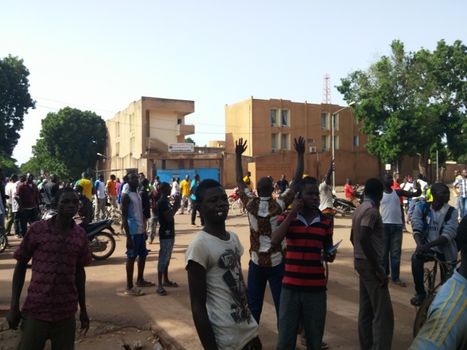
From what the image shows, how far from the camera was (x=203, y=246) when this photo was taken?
8.73 ft

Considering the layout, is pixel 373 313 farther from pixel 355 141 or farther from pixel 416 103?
pixel 355 141

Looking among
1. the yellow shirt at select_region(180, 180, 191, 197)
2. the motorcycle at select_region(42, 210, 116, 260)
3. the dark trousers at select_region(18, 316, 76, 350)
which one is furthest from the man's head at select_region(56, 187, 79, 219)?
the yellow shirt at select_region(180, 180, 191, 197)

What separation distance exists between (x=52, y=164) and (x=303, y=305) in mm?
48849

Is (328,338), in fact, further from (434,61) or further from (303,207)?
(434,61)

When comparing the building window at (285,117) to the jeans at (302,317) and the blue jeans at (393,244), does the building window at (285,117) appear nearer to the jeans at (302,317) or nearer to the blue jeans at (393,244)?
the blue jeans at (393,244)

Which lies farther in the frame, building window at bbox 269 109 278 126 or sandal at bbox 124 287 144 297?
building window at bbox 269 109 278 126

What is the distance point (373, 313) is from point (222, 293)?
2.30 meters

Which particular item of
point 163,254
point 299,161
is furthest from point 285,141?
point 299,161

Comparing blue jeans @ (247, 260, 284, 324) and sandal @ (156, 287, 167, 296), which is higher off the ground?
blue jeans @ (247, 260, 284, 324)

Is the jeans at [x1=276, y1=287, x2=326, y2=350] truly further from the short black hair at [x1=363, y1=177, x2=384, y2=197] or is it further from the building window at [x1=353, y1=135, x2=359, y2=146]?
the building window at [x1=353, y1=135, x2=359, y2=146]

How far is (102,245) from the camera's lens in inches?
381

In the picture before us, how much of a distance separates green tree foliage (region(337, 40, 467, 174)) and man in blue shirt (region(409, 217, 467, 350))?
124ft

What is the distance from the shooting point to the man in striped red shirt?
385 cm

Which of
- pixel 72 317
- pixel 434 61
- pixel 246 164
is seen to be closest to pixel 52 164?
pixel 246 164
